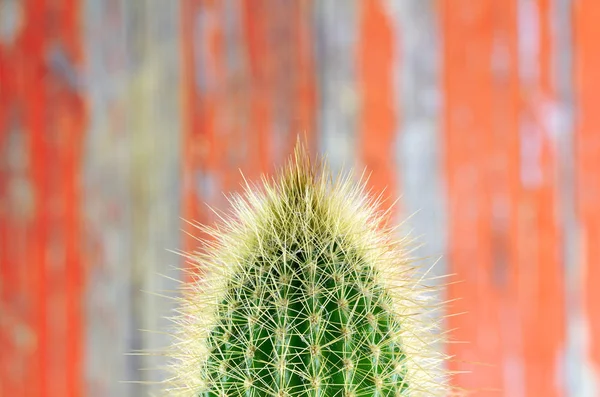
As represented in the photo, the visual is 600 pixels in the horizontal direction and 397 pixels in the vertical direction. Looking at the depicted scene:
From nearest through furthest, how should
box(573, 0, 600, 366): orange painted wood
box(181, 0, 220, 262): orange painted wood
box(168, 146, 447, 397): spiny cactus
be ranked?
box(168, 146, 447, 397): spiny cactus, box(573, 0, 600, 366): orange painted wood, box(181, 0, 220, 262): orange painted wood

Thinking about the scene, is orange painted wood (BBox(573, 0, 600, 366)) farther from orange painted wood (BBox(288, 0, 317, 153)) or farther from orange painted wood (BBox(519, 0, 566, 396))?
orange painted wood (BBox(288, 0, 317, 153))

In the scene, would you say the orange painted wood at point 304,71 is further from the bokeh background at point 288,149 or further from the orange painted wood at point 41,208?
the orange painted wood at point 41,208

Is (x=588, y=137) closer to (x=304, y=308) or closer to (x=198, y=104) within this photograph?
(x=198, y=104)

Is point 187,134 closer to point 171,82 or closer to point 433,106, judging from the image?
point 171,82

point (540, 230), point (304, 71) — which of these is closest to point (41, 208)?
point (304, 71)

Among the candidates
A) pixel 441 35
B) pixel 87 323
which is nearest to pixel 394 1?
pixel 441 35

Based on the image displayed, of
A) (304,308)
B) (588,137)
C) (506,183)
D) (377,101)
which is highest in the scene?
(377,101)

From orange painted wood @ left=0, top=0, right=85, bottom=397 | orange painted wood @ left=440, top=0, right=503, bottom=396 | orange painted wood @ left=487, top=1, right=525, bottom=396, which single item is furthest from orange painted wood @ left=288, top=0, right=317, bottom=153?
orange painted wood @ left=0, top=0, right=85, bottom=397
